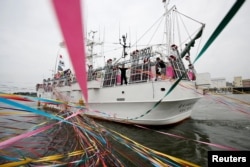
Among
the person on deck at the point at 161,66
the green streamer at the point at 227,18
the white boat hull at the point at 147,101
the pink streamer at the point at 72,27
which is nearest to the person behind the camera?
the pink streamer at the point at 72,27

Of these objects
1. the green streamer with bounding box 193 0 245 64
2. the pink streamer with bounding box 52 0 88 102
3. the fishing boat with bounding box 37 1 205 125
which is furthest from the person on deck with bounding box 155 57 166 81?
the pink streamer with bounding box 52 0 88 102

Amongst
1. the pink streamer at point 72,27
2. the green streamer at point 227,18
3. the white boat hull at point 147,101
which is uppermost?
the green streamer at point 227,18

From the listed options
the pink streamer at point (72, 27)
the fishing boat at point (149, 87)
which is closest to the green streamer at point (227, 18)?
the pink streamer at point (72, 27)

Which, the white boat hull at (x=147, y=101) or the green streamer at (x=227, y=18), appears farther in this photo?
the white boat hull at (x=147, y=101)

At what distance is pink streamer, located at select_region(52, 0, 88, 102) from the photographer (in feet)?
3.02

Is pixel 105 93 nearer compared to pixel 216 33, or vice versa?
pixel 216 33

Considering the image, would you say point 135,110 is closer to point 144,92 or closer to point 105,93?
point 144,92

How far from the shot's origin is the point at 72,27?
1.01 m

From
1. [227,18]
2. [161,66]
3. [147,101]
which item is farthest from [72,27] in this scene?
[161,66]

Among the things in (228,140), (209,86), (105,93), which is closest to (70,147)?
(105,93)

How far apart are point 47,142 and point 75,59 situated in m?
7.83

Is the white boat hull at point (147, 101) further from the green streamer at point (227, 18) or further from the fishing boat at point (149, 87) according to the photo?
the green streamer at point (227, 18)

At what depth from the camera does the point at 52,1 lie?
0.89 m

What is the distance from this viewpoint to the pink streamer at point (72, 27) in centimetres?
92
